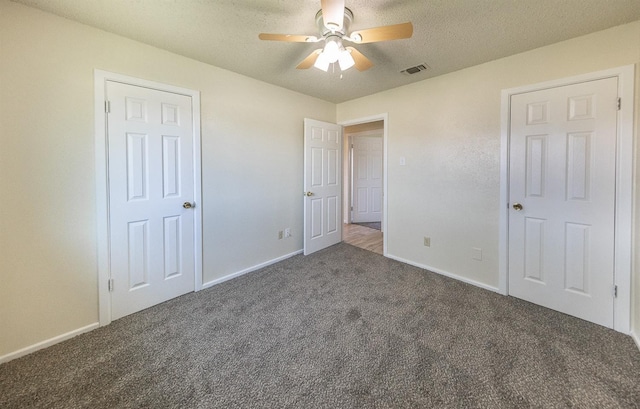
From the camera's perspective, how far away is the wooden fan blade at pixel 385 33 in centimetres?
145

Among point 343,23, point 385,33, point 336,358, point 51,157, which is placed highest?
point 343,23

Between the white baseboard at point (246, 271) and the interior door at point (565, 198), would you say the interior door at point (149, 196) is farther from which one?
the interior door at point (565, 198)

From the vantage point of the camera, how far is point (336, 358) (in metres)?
1.63

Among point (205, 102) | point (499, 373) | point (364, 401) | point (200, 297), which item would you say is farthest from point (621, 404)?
point (205, 102)

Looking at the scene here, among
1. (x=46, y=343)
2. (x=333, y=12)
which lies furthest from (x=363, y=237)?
(x=46, y=343)

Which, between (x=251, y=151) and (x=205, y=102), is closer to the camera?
(x=205, y=102)

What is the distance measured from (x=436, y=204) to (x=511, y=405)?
2024mm

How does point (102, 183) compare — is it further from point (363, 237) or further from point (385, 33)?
point (363, 237)

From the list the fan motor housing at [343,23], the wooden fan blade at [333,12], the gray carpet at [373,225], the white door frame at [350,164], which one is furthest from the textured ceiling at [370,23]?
the gray carpet at [373,225]

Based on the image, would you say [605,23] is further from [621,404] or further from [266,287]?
[266,287]

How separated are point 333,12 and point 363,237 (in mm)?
3762

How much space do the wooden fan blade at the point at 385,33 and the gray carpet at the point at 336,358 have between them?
2.05 m

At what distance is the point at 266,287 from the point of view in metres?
2.64

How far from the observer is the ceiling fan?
138cm
